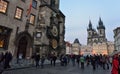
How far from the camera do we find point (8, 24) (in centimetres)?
2052

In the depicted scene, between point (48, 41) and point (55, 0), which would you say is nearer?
point (48, 41)

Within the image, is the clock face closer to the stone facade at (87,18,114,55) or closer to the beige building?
the beige building

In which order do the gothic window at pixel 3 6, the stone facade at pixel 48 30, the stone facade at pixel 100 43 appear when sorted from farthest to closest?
the stone facade at pixel 100 43 → the stone facade at pixel 48 30 → the gothic window at pixel 3 6

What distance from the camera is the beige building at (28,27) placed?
20344 millimetres

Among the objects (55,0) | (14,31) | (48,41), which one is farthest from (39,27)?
(55,0)

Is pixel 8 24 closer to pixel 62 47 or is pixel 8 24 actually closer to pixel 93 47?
pixel 62 47

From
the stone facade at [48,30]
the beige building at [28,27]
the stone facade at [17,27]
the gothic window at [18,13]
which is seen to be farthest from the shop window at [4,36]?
the stone facade at [48,30]

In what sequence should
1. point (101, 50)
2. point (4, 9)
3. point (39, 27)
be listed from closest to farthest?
point (4, 9)
point (39, 27)
point (101, 50)

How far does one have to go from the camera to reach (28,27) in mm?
24375

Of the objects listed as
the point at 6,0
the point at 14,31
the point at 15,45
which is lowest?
the point at 15,45

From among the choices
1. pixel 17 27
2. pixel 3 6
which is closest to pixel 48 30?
pixel 17 27

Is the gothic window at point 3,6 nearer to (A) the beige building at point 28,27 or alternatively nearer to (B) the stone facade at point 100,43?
(A) the beige building at point 28,27

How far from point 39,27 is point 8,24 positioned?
7.12m

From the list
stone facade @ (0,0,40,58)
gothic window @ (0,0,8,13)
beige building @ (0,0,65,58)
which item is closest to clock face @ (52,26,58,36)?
beige building @ (0,0,65,58)
